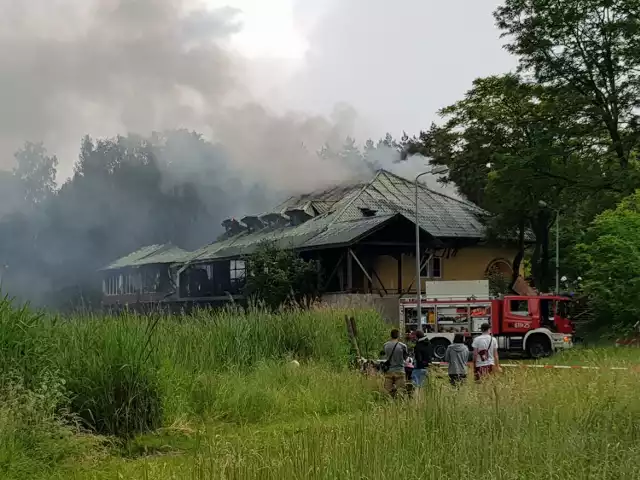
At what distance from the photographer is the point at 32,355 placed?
11.6m

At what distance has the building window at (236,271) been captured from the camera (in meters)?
43.1

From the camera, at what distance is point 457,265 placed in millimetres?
42344

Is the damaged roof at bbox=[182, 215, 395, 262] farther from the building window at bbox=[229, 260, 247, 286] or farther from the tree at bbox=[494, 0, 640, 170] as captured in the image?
the tree at bbox=[494, 0, 640, 170]

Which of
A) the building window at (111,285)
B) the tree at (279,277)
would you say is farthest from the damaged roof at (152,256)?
the tree at (279,277)

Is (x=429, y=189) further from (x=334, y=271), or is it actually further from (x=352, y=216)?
(x=334, y=271)

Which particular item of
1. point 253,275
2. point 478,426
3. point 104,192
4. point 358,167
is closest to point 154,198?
point 104,192

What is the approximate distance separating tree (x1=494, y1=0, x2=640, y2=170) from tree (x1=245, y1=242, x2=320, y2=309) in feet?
44.0

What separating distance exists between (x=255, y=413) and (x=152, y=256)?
38.6 metres

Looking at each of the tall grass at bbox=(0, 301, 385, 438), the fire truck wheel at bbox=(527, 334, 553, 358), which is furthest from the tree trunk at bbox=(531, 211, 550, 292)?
the tall grass at bbox=(0, 301, 385, 438)

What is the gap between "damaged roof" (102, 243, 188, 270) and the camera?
163 ft

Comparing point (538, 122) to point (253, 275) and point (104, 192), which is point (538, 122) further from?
point (104, 192)

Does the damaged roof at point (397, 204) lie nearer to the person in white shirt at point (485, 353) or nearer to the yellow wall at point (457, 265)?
the yellow wall at point (457, 265)

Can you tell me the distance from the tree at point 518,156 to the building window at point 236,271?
40.4ft

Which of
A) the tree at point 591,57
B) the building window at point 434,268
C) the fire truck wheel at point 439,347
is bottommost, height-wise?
the fire truck wheel at point 439,347
